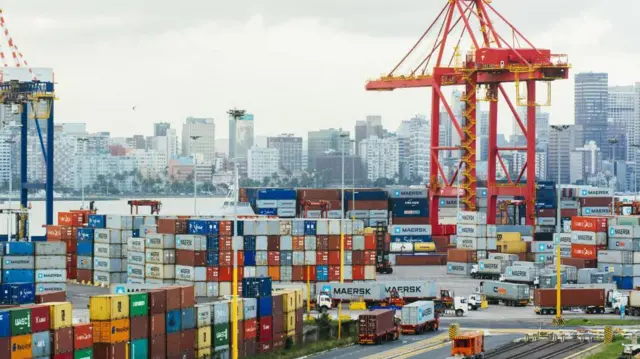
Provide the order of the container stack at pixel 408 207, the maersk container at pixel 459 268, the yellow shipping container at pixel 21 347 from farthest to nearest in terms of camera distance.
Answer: the container stack at pixel 408 207
the maersk container at pixel 459 268
the yellow shipping container at pixel 21 347

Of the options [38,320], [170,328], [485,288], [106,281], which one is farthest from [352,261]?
[38,320]

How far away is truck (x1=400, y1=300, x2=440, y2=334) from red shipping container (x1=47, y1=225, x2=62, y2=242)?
4101 centimetres

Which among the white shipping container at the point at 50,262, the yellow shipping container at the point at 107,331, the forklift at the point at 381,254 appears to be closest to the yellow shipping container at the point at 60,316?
the yellow shipping container at the point at 107,331

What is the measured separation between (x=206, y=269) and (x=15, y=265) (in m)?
11.6

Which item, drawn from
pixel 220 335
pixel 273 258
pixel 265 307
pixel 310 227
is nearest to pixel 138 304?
pixel 220 335

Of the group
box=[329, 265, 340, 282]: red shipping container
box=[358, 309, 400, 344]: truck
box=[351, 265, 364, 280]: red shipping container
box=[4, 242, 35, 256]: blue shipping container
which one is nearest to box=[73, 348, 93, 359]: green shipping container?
box=[358, 309, 400, 344]: truck

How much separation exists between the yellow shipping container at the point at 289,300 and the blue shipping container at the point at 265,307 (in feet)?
5.12

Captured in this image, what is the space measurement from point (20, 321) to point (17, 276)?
106ft

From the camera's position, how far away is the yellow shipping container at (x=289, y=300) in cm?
6556

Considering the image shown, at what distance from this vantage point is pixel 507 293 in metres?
90.8

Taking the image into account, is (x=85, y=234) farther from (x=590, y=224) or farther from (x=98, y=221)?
(x=590, y=224)

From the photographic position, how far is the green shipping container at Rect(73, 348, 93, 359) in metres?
51.4

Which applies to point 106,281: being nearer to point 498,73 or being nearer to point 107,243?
point 107,243

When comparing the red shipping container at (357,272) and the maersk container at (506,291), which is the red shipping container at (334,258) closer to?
the red shipping container at (357,272)
